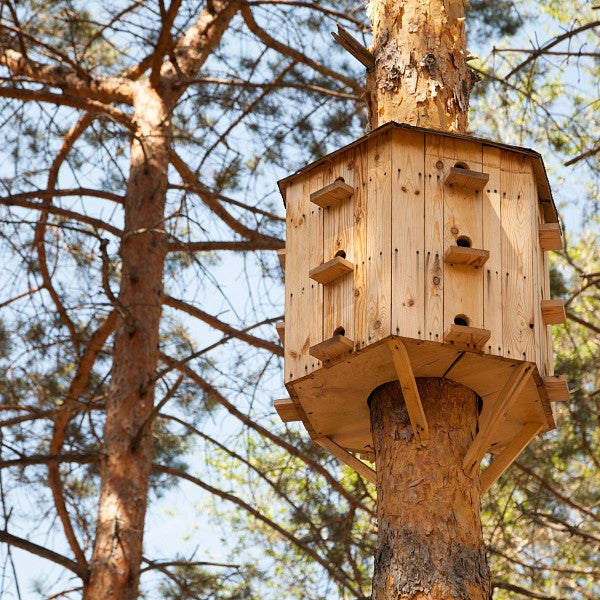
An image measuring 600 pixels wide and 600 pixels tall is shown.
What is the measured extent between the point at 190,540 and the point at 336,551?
784 cm

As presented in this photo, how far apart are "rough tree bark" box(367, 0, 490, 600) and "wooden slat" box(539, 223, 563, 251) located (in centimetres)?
48

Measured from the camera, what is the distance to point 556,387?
151 inches

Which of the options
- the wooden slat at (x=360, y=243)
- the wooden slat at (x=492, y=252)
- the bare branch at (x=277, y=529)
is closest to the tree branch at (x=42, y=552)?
the bare branch at (x=277, y=529)

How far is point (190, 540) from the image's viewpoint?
571 inches

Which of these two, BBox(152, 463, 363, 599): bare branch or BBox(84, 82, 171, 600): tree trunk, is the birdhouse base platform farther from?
BBox(152, 463, 363, 599): bare branch

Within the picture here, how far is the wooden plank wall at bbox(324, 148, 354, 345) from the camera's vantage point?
3758mm

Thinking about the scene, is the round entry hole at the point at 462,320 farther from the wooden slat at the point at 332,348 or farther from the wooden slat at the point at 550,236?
the wooden slat at the point at 550,236

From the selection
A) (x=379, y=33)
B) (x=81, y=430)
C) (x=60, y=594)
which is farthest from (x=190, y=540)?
(x=379, y=33)

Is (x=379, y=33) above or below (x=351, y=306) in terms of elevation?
above

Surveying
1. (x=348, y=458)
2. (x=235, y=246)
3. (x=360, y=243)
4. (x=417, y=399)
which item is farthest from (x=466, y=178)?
(x=235, y=246)

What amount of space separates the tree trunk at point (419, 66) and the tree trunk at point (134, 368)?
1.81 m

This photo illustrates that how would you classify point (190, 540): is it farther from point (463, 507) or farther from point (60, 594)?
point (463, 507)

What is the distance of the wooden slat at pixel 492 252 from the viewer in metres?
3.70

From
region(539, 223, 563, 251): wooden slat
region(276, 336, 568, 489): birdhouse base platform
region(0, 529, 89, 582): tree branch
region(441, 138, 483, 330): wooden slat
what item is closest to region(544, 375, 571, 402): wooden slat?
region(276, 336, 568, 489): birdhouse base platform
